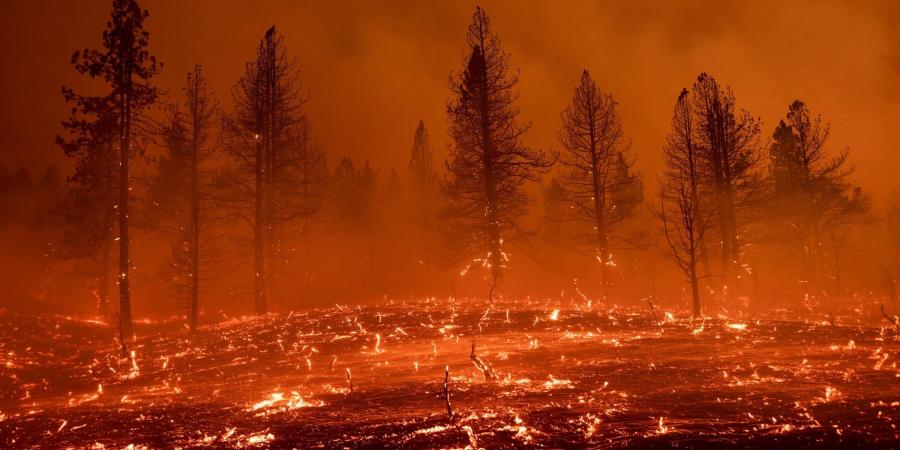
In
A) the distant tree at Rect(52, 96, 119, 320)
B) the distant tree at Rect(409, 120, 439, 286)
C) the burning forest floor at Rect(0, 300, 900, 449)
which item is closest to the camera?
the burning forest floor at Rect(0, 300, 900, 449)

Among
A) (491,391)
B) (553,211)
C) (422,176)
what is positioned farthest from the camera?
(553,211)

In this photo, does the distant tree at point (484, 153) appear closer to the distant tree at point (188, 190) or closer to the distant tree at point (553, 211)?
the distant tree at point (188, 190)

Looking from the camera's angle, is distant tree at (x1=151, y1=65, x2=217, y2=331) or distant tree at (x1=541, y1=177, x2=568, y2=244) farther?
distant tree at (x1=541, y1=177, x2=568, y2=244)

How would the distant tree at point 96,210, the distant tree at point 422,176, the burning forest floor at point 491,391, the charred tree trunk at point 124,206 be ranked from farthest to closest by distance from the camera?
the distant tree at point 422,176
the distant tree at point 96,210
the charred tree trunk at point 124,206
the burning forest floor at point 491,391

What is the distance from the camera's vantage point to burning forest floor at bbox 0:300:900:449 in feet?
15.5

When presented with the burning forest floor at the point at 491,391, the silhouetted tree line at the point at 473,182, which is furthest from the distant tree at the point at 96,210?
the burning forest floor at the point at 491,391

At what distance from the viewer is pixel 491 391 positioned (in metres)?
6.39

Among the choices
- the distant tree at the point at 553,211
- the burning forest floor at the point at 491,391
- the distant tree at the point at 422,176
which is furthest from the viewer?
the distant tree at the point at 553,211

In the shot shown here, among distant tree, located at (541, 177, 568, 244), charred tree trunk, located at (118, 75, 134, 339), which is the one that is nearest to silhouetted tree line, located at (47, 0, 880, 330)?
charred tree trunk, located at (118, 75, 134, 339)

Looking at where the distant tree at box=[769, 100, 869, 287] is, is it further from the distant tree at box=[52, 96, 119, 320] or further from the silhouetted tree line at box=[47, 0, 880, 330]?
the distant tree at box=[52, 96, 119, 320]

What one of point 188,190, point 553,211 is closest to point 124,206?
point 188,190

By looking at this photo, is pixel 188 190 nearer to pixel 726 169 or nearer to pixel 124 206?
pixel 124 206

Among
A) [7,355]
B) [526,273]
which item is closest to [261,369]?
[7,355]

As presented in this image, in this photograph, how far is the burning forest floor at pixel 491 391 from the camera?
187 inches
